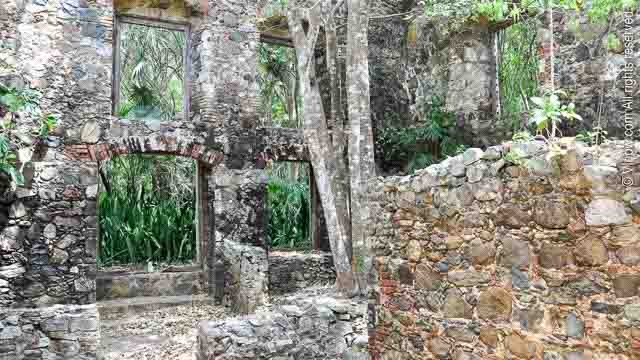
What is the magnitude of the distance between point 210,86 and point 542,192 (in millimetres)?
6728

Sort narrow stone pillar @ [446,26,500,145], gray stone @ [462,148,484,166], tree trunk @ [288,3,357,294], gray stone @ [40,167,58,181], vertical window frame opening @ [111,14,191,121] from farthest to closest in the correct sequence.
Result: vertical window frame opening @ [111,14,191,121], narrow stone pillar @ [446,26,500,145], gray stone @ [40,167,58,181], tree trunk @ [288,3,357,294], gray stone @ [462,148,484,166]

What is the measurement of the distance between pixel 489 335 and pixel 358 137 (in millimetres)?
3065

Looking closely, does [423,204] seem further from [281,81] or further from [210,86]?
[281,81]

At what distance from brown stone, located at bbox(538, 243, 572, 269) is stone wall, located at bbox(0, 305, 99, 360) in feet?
13.1

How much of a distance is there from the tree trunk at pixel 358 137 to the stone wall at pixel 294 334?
102 cm

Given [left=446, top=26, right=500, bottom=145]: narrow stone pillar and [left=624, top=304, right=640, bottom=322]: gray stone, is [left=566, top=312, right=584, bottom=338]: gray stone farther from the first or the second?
[left=446, top=26, right=500, bottom=145]: narrow stone pillar

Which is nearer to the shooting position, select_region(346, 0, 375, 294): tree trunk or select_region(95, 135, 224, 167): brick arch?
select_region(346, 0, 375, 294): tree trunk

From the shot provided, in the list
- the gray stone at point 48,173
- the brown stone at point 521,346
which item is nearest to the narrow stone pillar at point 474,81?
the brown stone at point 521,346

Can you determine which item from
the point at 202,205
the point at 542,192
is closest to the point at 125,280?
the point at 202,205

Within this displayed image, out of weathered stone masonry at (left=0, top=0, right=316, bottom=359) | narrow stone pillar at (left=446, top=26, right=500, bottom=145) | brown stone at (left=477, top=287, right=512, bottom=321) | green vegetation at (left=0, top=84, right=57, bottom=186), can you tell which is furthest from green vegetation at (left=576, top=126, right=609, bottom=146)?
green vegetation at (left=0, top=84, right=57, bottom=186)

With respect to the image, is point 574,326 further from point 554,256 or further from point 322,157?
point 322,157

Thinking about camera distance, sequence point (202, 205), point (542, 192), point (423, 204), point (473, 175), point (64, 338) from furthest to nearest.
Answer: point (202, 205), point (64, 338), point (423, 204), point (473, 175), point (542, 192)

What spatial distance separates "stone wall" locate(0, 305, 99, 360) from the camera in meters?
4.83

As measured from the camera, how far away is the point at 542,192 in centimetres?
336
